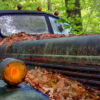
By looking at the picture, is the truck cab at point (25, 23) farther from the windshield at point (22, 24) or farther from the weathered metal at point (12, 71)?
the weathered metal at point (12, 71)

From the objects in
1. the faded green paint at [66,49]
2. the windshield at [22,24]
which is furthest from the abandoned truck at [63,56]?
the windshield at [22,24]

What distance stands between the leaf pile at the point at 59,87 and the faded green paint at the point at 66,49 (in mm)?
188

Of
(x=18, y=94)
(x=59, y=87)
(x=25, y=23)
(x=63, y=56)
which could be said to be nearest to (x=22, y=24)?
(x=25, y=23)

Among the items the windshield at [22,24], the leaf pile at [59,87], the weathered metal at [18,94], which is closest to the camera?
the weathered metal at [18,94]

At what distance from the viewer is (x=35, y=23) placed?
8.84ft

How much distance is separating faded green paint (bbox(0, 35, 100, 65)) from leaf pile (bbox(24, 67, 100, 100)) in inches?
7.4

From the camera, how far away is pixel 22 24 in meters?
2.61

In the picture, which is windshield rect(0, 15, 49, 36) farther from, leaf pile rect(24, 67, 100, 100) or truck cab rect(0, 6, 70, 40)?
leaf pile rect(24, 67, 100, 100)

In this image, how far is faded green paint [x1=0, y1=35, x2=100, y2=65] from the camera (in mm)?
1189

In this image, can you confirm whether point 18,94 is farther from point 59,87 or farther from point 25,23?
point 25,23

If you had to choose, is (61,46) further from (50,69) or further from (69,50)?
(50,69)

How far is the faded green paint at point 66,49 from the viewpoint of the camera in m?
1.19

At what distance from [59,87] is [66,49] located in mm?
373

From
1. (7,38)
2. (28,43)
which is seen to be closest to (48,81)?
(28,43)
